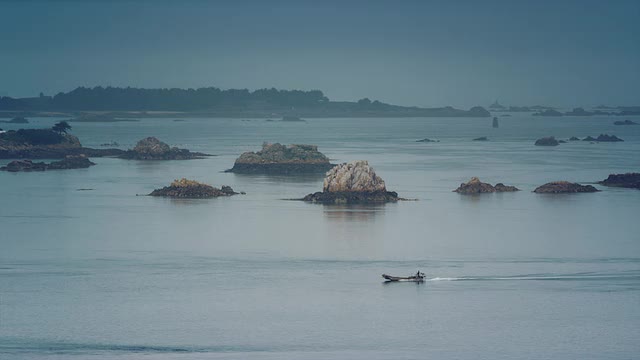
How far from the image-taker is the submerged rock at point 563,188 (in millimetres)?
56594

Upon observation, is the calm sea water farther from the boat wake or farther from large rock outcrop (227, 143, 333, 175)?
large rock outcrop (227, 143, 333, 175)

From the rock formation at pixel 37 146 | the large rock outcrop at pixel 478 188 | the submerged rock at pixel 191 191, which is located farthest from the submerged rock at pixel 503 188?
the rock formation at pixel 37 146

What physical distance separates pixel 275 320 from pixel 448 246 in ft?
40.4

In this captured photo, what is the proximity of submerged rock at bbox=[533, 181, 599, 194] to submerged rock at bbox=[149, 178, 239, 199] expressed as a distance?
44.0 feet

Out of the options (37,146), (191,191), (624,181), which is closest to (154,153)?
(37,146)

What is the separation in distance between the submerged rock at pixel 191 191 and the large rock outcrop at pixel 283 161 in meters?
13.1

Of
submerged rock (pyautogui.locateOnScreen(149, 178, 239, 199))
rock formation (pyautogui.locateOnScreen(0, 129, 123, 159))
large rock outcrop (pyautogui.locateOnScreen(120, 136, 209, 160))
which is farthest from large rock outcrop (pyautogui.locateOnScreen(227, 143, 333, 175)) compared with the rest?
rock formation (pyautogui.locateOnScreen(0, 129, 123, 159))

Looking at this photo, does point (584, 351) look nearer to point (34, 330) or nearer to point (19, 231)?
point (34, 330)

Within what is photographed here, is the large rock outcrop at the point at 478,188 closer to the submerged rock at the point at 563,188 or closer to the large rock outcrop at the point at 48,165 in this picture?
the submerged rock at the point at 563,188

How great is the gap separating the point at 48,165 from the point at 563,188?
3033 cm

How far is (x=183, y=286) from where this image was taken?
110 feet

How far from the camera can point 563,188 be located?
2233 inches

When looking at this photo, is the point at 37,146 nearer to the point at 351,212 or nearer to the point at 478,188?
the point at 478,188

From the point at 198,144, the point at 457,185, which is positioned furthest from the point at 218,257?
the point at 198,144
